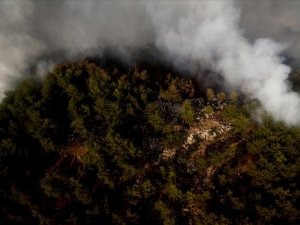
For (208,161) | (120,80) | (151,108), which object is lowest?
→ (208,161)

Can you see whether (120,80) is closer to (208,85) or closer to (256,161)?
(208,85)

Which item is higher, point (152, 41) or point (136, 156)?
point (152, 41)

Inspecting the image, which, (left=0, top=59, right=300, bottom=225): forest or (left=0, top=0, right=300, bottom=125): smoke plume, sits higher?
(left=0, top=0, right=300, bottom=125): smoke plume

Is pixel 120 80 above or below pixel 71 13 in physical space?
below

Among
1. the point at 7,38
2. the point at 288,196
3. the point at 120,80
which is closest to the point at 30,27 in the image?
the point at 7,38

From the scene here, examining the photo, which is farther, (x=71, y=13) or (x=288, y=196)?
(x=71, y=13)

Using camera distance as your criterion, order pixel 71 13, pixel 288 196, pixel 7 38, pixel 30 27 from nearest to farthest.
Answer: pixel 288 196, pixel 7 38, pixel 30 27, pixel 71 13

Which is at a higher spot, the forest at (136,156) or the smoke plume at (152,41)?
the smoke plume at (152,41)

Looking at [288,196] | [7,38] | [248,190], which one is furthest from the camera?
[7,38]
